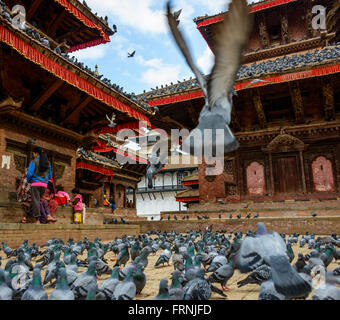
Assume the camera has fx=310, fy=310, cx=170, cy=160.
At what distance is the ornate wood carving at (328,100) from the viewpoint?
13138 mm

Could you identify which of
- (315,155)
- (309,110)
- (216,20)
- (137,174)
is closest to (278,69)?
(309,110)

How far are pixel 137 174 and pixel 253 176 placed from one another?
1408cm

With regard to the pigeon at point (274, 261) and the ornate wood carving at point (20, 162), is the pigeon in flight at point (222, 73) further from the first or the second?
the ornate wood carving at point (20, 162)

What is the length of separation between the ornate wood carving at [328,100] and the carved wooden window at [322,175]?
197 centimetres

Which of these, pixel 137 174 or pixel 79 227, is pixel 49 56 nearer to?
pixel 79 227

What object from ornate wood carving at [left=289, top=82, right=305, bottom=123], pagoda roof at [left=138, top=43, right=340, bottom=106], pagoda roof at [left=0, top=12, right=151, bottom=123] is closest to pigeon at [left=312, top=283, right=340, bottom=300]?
pagoda roof at [left=0, top=12, right=151, bottom=123]

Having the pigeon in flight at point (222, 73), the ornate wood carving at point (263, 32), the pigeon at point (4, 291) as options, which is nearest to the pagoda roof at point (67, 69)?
the pigeon in flight at point (222, 73)

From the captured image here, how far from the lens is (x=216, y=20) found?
18.2m

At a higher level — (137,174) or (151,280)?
(137,174)

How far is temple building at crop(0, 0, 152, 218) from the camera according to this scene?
8.90 meters

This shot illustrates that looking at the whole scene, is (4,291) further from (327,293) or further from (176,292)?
(327,293)

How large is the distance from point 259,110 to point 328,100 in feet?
9.59

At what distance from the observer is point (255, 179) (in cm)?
1547

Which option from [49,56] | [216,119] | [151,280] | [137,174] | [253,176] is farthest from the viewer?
[137,174]
